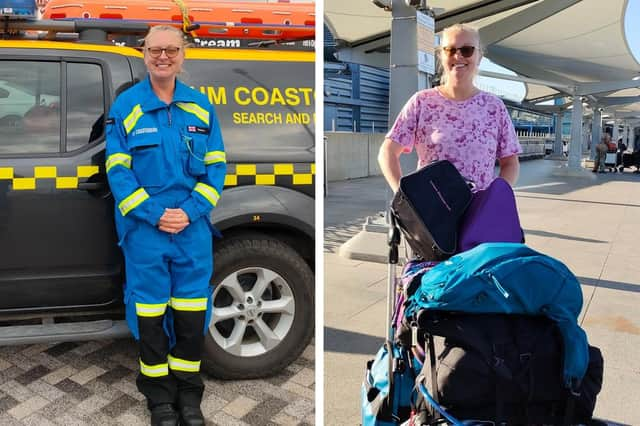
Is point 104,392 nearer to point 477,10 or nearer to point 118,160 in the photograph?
point 118,160

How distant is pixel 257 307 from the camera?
10.6 feet

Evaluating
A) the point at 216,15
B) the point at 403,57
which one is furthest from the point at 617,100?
the point at 216,15

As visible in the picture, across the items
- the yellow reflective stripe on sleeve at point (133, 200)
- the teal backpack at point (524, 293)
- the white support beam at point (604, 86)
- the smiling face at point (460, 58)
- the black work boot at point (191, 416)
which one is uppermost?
the white support beam at point (604, 86)

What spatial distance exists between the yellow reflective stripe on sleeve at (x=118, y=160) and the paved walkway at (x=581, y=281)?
5.20ft

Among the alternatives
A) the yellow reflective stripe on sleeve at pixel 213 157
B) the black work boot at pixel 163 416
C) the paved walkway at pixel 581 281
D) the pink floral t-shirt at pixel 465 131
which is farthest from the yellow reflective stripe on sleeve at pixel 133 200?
the paved walkway at pixel 581 281

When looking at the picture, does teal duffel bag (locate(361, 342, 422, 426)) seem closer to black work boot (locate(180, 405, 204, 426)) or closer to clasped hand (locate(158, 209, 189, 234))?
black work boot (locate(180, 405, 204, 426))

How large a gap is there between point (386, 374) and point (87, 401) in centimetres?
162

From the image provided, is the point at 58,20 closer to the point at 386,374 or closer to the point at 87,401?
the point at 87,401

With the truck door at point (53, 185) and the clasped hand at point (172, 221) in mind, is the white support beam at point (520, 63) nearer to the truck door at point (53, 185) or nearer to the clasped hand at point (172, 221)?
the truck door at point (53, 185)

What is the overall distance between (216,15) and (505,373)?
2.72m

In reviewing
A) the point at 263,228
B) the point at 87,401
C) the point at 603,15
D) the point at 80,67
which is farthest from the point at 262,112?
the point at 603,15

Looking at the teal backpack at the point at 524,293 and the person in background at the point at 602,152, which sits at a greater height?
the person in background at the point at 602,152

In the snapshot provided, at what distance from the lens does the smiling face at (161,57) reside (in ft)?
9.20

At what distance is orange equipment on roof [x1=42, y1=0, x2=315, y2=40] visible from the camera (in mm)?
3475
